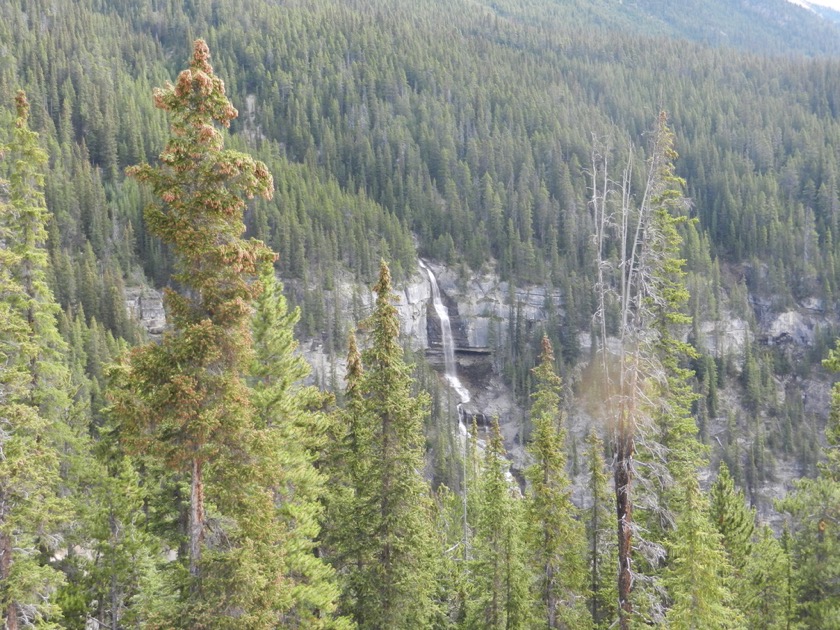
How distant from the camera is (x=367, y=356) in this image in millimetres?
21328

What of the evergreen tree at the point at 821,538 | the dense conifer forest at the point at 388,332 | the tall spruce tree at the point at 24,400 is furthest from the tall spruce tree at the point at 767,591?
the tall spruce tree at the point at 24,400

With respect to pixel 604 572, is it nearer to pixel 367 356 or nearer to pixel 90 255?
pixel 367 356

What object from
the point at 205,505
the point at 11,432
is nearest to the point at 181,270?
the point at 205,505

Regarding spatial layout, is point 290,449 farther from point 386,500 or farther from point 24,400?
point 24,400

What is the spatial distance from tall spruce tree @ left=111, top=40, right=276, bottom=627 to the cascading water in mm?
94449

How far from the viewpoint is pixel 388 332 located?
2127 cm

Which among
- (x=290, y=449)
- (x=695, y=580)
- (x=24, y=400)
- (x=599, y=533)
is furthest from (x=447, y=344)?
(x=290, y=449)

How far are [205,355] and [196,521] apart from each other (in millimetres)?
3110

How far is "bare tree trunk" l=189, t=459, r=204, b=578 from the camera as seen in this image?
1270 cm

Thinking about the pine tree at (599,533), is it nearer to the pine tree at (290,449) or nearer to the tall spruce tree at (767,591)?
the tall spruce tree at (767,591)

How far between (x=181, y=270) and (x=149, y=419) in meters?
2.82

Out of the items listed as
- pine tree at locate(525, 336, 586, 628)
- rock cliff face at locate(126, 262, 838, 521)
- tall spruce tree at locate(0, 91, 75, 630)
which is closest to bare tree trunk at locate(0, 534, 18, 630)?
tall spruce tree at locate(0, 91, 75, 630)

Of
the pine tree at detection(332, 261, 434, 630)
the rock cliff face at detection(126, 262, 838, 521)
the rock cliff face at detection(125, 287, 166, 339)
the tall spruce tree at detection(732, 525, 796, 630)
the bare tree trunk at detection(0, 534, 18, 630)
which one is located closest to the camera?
the bare tree trunk at detection(0, 534, 18, 630)

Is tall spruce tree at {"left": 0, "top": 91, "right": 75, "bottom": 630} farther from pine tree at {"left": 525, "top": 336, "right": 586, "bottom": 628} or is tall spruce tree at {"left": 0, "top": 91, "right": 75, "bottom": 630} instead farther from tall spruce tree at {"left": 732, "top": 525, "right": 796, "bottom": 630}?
tall spruce tree at {"left": 732, "top": 525, "right": 796, "bottom": 630}
